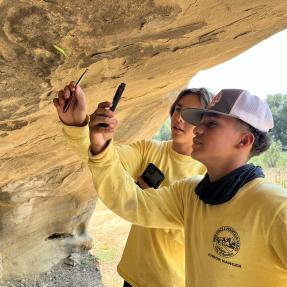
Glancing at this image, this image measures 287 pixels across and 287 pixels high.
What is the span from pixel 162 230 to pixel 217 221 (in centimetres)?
59

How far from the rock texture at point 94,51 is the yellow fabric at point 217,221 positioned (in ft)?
1.66

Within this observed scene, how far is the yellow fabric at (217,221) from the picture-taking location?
1377mm

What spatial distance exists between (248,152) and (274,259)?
1.44 ft

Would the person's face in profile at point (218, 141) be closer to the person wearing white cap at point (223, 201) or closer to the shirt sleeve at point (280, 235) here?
the person wearing white cap at point (223, 201)

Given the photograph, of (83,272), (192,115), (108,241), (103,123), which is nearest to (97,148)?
(103,123)

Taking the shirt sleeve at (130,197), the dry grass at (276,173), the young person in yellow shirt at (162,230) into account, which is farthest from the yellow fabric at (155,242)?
the dry grass at (276,173)

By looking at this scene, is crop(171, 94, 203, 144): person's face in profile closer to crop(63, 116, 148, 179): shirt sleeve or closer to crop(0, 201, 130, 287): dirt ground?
crop(63, 116, 148, 179): shirt sleeve

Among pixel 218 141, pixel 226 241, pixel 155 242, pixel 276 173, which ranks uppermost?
pixel 218 141

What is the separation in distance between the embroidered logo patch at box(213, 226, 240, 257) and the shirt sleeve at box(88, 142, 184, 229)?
313 mm

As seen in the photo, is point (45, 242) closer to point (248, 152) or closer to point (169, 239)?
point (169, 239)

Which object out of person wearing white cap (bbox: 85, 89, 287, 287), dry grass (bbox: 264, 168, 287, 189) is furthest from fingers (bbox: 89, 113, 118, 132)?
dry grass (bbox: 264, 168, 287, 189)

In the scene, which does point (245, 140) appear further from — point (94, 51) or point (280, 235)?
point (94, 51)

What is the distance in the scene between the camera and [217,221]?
1.51 m

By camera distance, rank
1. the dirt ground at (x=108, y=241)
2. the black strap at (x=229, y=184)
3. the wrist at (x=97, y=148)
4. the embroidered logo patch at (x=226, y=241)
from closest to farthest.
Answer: the embroidered logo patch at (x=226, y=241) < the black strap at (x=229, y=184) < the wrist at (x=97, y=148) < the dirt ground at (x=108, y=241)
